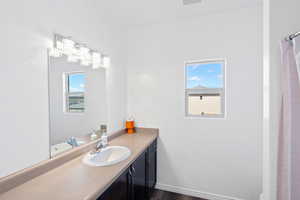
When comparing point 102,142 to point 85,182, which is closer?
point 85,182

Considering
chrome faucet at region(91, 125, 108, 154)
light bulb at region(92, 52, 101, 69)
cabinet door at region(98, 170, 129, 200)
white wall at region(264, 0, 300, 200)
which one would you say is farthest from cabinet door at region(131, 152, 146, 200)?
light bulb at region(92, 52, 101, 69)

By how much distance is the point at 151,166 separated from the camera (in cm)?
202

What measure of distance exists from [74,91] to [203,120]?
66.7 inches

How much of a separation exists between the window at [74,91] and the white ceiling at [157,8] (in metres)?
0.94

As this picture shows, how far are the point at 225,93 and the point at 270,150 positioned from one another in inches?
43.3

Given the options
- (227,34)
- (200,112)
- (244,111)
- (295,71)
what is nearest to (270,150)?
(295,71)

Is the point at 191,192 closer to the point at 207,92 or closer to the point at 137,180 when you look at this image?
the point at 137,180

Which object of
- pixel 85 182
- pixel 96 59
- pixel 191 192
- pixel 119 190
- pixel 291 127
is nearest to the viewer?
pixel 291 127

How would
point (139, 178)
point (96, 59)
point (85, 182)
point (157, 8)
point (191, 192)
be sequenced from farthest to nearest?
point (191, 192) < point (157, 8) < point (96, 59) < point (139, 178) < point (85, 182)

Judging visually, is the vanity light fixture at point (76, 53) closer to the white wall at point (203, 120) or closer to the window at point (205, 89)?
the white wall at point (203, 120)

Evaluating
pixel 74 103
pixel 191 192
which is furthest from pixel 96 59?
pixel 191 192

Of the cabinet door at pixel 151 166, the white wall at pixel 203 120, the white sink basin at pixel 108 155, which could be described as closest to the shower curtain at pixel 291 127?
the white wall at pixel 203 120

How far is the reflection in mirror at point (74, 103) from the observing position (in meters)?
1.30

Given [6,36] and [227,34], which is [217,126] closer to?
[227,34]
